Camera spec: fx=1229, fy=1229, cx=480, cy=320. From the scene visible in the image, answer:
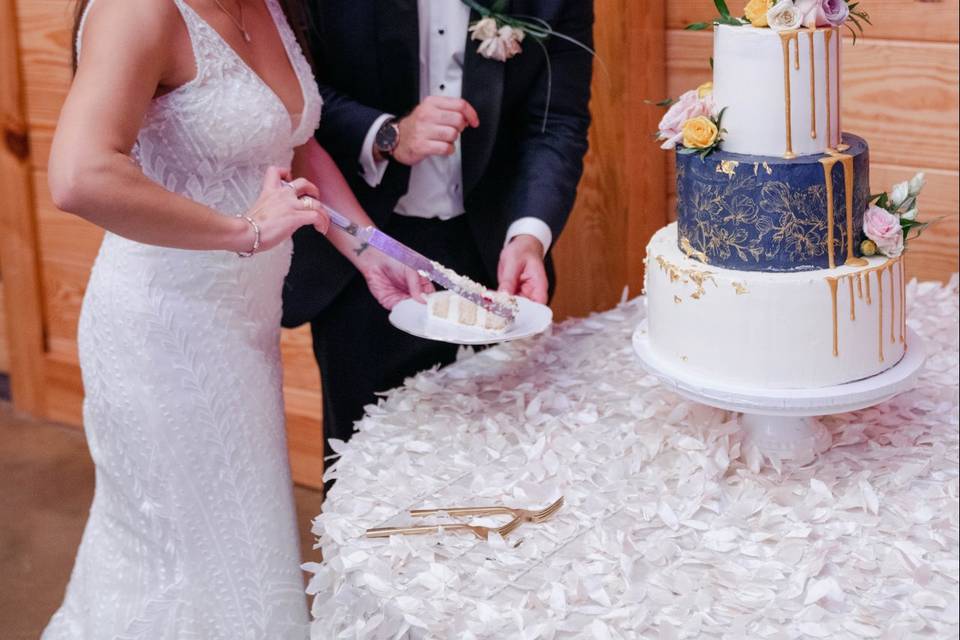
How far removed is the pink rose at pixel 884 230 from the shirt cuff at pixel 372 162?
2.55 feet

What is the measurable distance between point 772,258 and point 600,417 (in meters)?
0.35

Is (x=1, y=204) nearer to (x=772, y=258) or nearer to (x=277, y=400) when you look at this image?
(x=277, y=400)

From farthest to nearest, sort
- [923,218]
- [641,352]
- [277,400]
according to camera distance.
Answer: [923,218] → [277,400] → [641,352]

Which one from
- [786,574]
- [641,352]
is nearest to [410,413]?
[641,352]

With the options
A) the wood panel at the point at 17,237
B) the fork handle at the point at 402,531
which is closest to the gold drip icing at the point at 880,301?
the fork handle at the point at 402,531

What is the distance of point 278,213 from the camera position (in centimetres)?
150

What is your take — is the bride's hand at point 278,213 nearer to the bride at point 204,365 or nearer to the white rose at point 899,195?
the bride at point 204,365

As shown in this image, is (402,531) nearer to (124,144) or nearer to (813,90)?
(124,144)

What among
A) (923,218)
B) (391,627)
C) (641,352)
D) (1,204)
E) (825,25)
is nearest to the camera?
(391,627)

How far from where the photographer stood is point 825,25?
143cm

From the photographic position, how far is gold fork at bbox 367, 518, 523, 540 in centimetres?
136

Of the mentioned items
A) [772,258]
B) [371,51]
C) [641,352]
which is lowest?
[641,352]

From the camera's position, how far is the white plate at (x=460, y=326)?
5.16 feet

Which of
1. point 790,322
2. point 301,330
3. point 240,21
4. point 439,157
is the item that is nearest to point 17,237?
point 301,330
